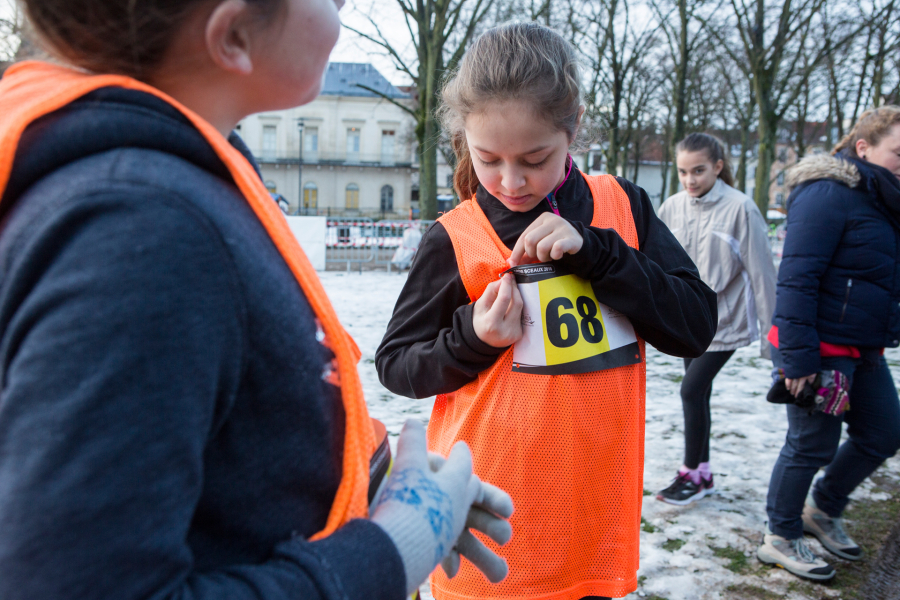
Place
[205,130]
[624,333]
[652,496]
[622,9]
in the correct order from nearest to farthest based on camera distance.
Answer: [205,130], [624,333], [652,496], [622,9]

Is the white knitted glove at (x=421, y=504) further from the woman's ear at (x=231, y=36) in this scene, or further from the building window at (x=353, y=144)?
the building window at (x=353, y=144)

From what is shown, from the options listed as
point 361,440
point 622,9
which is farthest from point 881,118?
point 622,9

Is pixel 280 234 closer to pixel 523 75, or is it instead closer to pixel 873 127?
pixel 523 75

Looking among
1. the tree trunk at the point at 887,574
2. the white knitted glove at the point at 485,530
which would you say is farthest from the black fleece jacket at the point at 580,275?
the tree trunk at the point at 887,574

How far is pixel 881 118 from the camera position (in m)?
2.96

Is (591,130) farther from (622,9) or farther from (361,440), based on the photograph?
(622,9)

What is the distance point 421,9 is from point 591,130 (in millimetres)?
14400

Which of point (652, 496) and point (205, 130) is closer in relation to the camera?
point (205, 130)

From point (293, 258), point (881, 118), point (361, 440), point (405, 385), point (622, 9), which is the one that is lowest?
point (405, 385)

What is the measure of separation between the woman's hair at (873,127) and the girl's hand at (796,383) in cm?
109

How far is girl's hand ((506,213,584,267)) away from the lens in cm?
151

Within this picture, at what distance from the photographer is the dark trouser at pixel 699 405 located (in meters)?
3.59

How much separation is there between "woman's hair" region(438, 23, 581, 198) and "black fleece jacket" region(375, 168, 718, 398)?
24 centimetres

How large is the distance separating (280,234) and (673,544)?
2.90 meters
